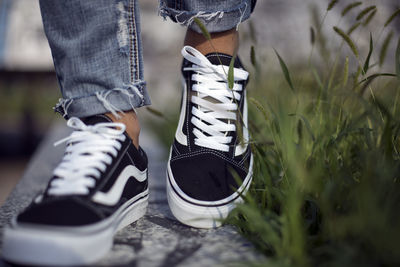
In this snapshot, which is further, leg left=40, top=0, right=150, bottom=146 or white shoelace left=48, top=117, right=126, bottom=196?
leg left=40, top=0, right=150, bottom=146

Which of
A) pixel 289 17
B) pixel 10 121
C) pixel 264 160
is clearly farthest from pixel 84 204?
pixel 10 121

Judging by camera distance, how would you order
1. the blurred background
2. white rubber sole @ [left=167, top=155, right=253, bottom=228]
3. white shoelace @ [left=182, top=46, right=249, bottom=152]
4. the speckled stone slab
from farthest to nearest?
the blurred background, white shoelace @ [left=182, top=46, right=249, bottom=152], white rubber sole @ [left=167, top=155, right=253, bottom=228], the speckled stone slab

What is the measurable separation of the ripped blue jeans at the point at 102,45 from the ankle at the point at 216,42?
4cm

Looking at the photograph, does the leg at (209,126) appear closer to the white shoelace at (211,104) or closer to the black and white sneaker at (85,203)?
the white shoelace at (211,104)

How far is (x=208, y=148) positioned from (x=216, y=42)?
0.31 meters

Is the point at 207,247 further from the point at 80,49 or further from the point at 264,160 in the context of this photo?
the point at 80,49

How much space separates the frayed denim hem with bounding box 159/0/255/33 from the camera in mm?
998

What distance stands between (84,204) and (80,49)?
0.39 metres

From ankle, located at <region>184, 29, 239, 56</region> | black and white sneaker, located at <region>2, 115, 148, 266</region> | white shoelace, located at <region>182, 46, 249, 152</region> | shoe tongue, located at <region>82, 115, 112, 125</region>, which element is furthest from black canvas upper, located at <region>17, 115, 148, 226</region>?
ankle, located at <region>184, 29, 239, 56</region>

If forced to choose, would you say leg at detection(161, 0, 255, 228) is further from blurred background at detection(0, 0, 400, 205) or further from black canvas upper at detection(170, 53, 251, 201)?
blurred background at detection(0, 0, 400, 205)

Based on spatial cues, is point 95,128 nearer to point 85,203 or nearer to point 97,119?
point 97,119

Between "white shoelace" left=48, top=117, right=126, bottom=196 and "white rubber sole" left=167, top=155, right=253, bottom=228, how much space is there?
0.19 meters

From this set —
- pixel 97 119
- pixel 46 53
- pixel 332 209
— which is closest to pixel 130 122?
pixel 97 119

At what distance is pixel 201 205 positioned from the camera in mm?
912
